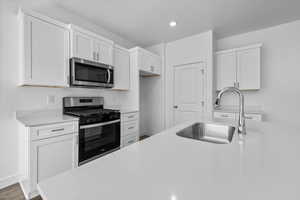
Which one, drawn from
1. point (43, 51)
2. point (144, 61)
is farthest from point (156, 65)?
point (43, 51)

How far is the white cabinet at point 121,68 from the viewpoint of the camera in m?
2.79

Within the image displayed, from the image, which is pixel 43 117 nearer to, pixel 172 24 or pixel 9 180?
pixel 9 180

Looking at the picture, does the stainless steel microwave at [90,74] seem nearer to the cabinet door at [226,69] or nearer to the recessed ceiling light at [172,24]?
the recessed ceiling light at [172,24]

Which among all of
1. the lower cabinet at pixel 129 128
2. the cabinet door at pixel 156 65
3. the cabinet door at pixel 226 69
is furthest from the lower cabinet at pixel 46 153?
the cabinet door at pixel 226 69

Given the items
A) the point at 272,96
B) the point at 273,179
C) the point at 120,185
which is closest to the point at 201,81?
the point at 272,96

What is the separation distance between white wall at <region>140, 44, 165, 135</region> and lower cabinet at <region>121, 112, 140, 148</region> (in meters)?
1.10

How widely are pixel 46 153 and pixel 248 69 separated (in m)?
3.67

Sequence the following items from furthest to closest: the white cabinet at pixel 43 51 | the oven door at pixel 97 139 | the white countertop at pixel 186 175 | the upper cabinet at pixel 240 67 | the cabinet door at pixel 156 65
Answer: the cabinet door at pixel 156 65, the upper cabinet at pixel 240 67, the oven door at pixel 97 139, the white cabinet at pixel 43 51, the white countertop at pixel 186 175

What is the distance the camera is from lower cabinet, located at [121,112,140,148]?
2564 mm

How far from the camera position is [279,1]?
82.5 inches

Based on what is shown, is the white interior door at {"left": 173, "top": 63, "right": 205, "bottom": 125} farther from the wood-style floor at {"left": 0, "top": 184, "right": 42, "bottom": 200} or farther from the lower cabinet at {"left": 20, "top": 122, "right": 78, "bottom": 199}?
the wood-style floor at {"left": 0, "top": 184, "right": 42, "bottom": 200}

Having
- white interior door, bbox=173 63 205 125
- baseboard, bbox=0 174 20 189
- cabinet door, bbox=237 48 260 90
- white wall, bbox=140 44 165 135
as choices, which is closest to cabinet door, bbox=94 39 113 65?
white wall, bbox=140 44 165 135

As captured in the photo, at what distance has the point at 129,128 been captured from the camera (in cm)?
271

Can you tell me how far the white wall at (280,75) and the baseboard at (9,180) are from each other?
4.27m
